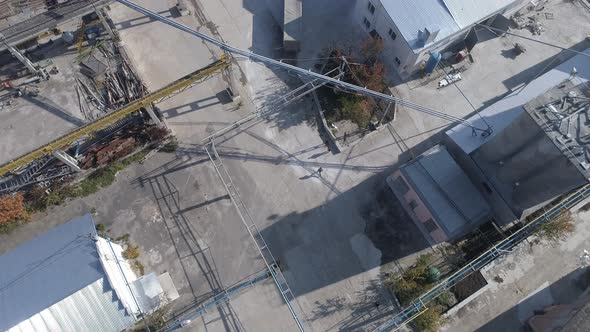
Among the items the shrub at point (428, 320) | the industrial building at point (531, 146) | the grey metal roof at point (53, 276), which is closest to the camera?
the industrial building at point (531, 146)

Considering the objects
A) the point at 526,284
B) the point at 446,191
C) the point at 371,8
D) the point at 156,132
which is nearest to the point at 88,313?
the point at 156,132

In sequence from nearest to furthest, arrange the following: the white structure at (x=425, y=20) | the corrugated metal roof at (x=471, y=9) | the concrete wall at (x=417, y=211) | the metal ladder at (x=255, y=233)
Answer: the metal ladder at (x=255, y=233)
the concrete wall at (x=417, y=211)
the white structure at (x=425, y=20)
the corrugated metal roof at (x=471, y=9)

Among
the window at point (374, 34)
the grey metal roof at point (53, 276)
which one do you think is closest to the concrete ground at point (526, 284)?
the window at point (374, 34)

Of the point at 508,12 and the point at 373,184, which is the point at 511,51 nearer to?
the point at 508,12

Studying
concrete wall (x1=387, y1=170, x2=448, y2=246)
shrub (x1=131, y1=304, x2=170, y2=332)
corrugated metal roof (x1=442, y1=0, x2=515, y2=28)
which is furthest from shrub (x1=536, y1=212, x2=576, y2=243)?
shrub (x1=131, y1=304, x2=170, y2=332)

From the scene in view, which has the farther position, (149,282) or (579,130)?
(149,282)

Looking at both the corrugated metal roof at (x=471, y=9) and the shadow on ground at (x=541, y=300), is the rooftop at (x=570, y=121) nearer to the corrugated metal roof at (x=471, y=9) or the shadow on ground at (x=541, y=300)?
the corrugated metal roof at (x=471, y=9)

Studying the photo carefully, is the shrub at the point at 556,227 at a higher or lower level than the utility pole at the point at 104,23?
lower

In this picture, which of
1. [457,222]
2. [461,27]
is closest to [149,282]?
[457,222]
